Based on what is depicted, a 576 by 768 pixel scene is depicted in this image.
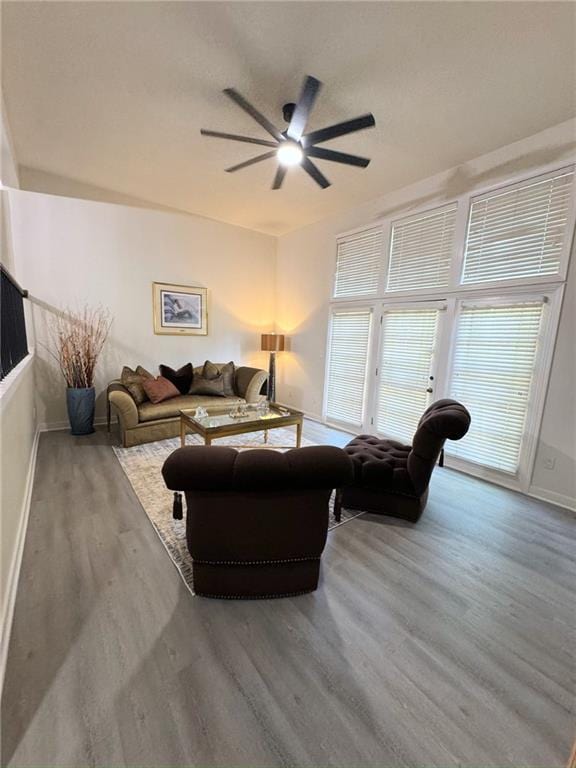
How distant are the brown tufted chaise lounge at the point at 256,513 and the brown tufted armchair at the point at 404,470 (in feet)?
2.76

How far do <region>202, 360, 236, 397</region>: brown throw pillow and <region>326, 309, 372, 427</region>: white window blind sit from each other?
1541 millimetres

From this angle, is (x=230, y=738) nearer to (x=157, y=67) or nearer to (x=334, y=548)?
(x=334, y=548)

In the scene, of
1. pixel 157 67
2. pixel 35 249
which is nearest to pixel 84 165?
pixel 35 249

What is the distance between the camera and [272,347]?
572cm

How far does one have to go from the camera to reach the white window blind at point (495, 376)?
298 cm

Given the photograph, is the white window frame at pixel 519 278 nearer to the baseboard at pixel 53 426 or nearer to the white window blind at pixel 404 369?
the white window blind at pixel 404 369

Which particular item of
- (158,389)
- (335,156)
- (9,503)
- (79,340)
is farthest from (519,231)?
(79,340)

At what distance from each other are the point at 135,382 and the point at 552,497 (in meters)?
4.70

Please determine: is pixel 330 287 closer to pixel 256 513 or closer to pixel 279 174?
pixel 279 174

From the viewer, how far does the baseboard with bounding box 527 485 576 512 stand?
108 inches

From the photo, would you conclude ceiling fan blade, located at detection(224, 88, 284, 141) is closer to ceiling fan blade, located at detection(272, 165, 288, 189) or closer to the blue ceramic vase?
ceiling fan blade, located at detection(272, 165, 288, 189)

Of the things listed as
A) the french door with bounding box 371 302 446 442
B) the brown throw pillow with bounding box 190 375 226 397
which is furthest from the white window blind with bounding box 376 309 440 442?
Result: the brown throw pillow with bounding box 190 375 226 397

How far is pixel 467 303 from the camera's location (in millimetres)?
3344

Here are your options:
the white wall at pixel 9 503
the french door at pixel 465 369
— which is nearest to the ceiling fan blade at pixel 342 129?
the french door at pixel 465 369
